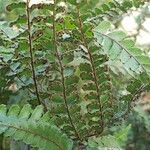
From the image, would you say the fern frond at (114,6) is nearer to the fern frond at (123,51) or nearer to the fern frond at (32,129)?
the fern frond at (123,51)

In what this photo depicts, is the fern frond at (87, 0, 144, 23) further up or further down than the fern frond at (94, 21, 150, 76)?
further up

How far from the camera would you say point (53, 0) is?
76 centimetres

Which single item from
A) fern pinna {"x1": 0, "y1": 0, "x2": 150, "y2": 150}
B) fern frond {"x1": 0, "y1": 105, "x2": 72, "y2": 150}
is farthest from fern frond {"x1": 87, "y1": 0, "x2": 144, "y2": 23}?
fern frond {"x1": 0, "y1": 105, "x2": 72, "y2": 150}

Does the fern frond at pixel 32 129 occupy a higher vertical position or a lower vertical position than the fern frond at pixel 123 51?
lower

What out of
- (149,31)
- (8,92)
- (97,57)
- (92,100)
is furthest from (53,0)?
(149,31)

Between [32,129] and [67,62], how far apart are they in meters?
0.17

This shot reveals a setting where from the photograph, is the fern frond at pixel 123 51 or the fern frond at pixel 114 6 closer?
the fern frond at pixel 123 51

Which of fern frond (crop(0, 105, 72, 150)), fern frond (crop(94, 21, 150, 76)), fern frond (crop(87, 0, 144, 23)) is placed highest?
fern frond (crop(87, 0, 144, 23))

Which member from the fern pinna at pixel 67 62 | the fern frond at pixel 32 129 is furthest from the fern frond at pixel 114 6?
the fern frond at pixel 32 129

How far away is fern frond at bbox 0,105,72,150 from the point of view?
72 cm

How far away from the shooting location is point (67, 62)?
834mm

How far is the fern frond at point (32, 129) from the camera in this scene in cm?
72

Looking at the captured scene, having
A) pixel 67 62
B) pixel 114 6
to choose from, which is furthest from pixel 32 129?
pixel 114 6

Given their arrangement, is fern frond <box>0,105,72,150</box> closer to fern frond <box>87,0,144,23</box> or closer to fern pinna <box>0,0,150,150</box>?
fern pinna <box>0,0,150,150</box>
